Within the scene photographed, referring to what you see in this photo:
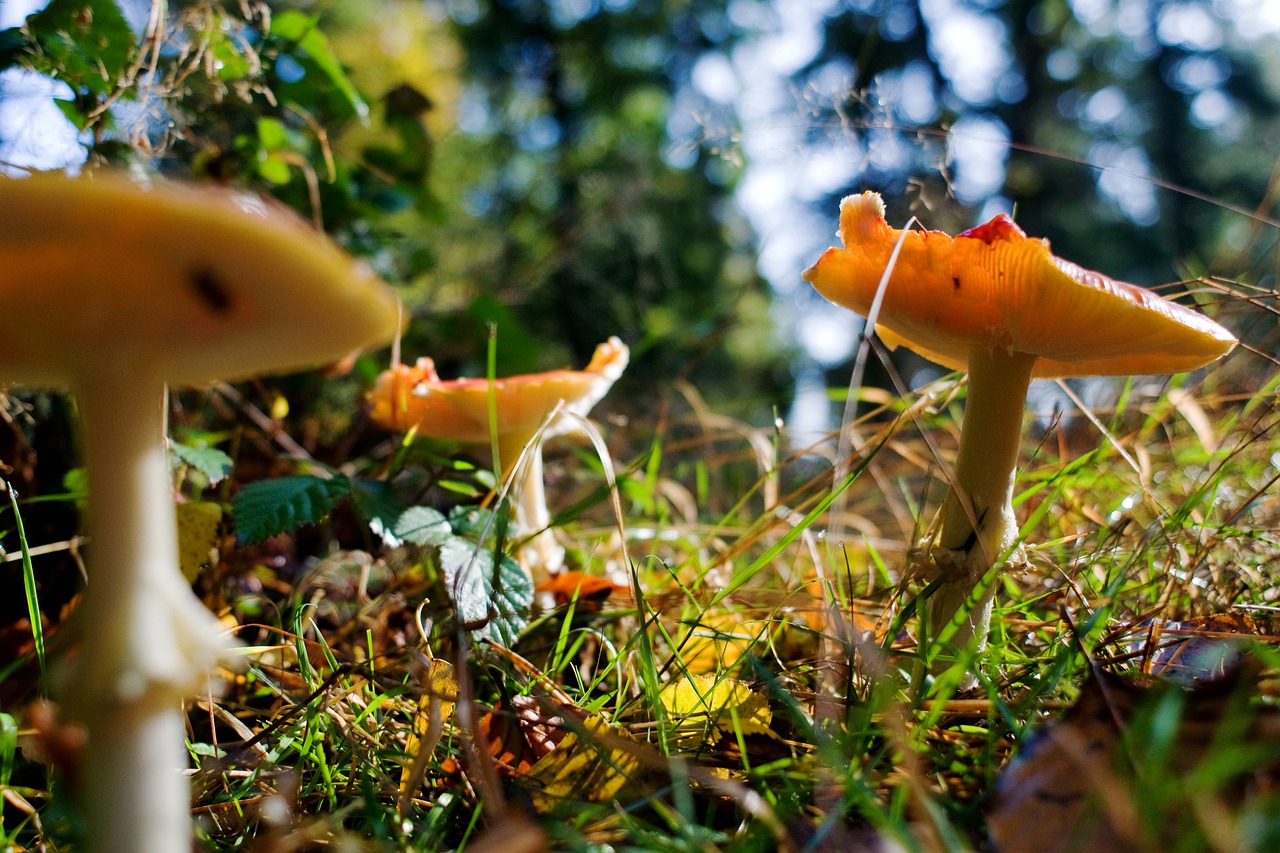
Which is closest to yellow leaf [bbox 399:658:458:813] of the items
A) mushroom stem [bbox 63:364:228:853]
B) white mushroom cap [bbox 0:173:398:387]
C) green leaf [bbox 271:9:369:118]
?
mushroom stem [bbox 63:364:228:853]

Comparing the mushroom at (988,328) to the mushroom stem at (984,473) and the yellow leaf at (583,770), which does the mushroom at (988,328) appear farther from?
the yellow leaf at (583,770)

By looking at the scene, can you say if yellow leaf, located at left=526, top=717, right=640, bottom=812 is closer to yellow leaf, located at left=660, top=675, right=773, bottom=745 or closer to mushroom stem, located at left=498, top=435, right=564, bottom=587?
yellow leaf, located at left=660, top=675, right=773, bottom=745

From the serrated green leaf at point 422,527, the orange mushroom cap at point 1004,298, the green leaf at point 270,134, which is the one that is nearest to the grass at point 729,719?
the serrated green leaf at point 422,527

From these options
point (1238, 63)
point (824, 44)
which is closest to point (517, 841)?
point (824, 44)

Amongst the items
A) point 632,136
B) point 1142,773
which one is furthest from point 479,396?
point 632,136

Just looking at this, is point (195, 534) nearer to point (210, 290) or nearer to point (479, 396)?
point (479, 396)

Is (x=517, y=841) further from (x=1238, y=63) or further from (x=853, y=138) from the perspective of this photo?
(x=1238, y=63)
